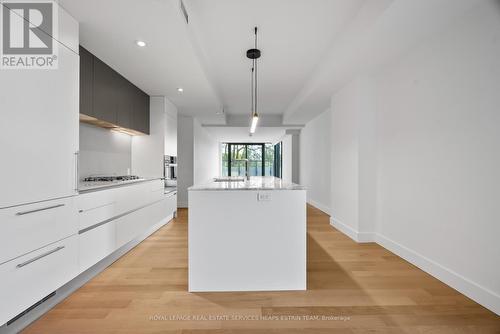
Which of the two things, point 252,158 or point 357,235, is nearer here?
point 357,235

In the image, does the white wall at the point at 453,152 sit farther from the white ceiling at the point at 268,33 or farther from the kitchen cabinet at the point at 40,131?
the kitchen cabinet at the point at 40,131

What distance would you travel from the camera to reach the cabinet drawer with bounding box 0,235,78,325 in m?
1.60

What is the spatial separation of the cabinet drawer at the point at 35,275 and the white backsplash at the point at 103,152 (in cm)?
145

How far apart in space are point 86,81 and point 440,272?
4.26 meters

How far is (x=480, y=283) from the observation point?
2.08 m

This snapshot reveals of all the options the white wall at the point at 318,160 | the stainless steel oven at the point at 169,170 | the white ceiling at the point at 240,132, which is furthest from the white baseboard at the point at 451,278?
the white ceiling at the point at 240,132

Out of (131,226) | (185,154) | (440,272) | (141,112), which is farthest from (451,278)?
(185,154)

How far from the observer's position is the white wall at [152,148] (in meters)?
4.63

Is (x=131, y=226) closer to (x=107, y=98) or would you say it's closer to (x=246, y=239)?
(x=107, y=98)

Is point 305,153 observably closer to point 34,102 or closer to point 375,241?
point 375,241

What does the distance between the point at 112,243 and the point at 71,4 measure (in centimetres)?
236

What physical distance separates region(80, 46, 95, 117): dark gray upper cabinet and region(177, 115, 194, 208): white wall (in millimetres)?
3758

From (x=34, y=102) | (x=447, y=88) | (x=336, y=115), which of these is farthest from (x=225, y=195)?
(x=336, y=115)

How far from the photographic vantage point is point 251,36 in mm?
3074
